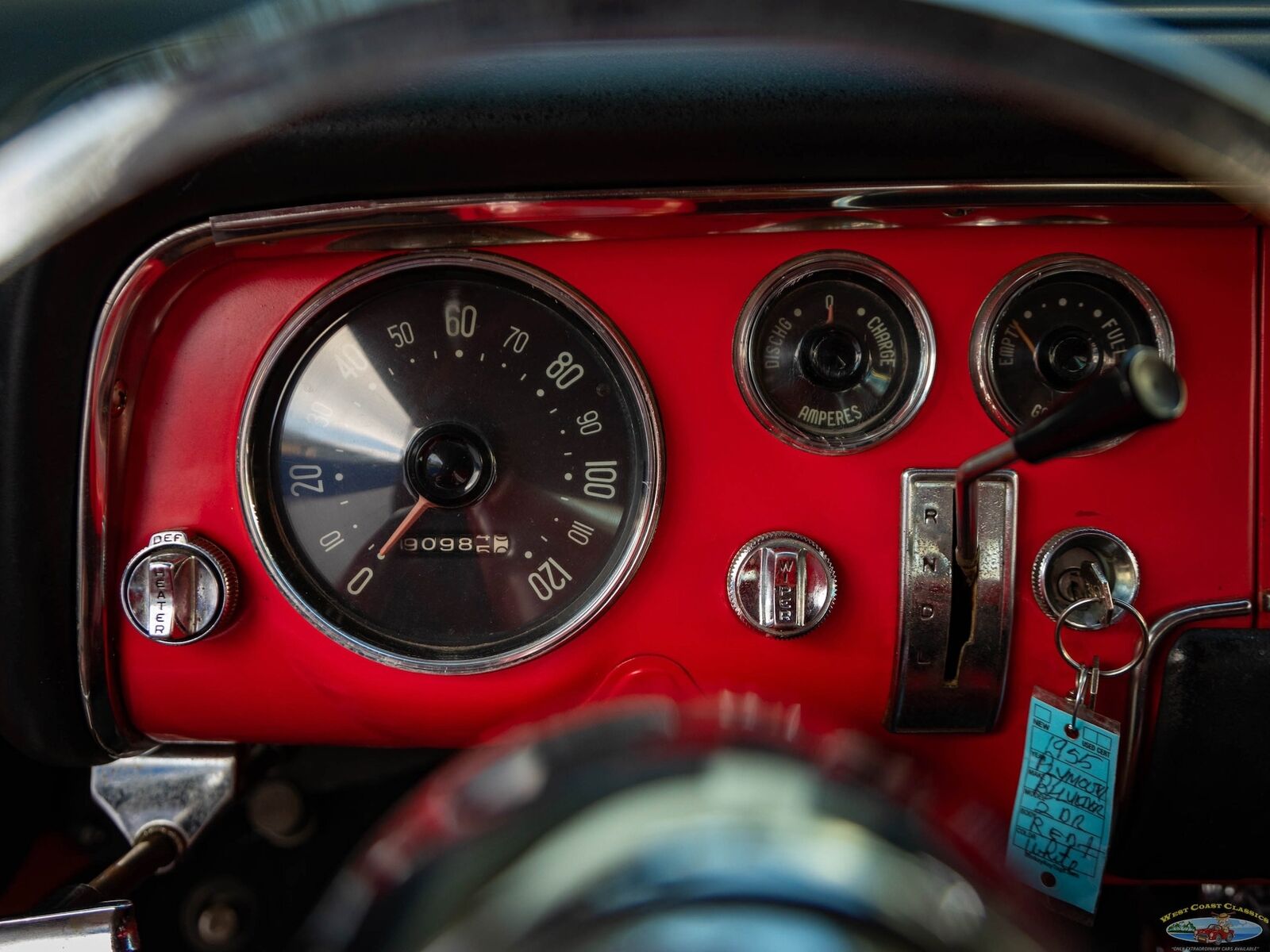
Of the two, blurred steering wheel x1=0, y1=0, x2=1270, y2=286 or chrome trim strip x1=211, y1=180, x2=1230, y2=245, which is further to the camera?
chrome trim strip x1=211, y1=180, x2=1230, y2=245

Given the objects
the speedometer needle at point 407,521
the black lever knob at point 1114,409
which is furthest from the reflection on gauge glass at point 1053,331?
the speedometer needle at point 407,521

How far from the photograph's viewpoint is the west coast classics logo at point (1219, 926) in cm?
126

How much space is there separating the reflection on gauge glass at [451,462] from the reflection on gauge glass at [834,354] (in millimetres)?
161

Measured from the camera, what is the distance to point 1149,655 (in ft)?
3.86

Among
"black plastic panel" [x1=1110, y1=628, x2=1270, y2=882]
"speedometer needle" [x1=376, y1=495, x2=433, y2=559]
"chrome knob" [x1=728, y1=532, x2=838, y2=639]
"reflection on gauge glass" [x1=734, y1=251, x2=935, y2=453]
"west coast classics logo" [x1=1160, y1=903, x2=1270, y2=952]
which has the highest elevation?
"reflection on gauge glass" [x1=734, y1=251, x2=935, y2=453]

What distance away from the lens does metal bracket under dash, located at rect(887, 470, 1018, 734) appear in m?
Result: 1.18

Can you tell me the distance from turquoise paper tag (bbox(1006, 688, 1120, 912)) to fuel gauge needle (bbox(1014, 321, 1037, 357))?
0.46 m

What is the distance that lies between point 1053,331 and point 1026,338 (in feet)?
0.12

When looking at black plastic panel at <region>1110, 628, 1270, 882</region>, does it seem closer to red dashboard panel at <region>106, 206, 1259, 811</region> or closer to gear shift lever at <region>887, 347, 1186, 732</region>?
red dashboard panel at <region>106, 206, 1259, 811</region>

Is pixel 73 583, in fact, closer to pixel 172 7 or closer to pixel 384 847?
pixel 172 7

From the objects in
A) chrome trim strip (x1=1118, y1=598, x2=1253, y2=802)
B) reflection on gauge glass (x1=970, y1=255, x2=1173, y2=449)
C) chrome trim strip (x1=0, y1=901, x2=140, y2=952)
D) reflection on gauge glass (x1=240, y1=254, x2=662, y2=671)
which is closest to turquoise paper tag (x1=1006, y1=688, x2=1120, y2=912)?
chrome trim strip (x1=1118, y1=598, x2=1253, y2=802)

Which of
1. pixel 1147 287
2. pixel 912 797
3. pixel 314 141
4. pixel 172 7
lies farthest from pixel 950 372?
pixel 172 7

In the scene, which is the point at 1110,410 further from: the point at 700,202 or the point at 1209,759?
the point at 1209,759

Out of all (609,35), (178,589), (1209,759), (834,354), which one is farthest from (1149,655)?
(178,589)
